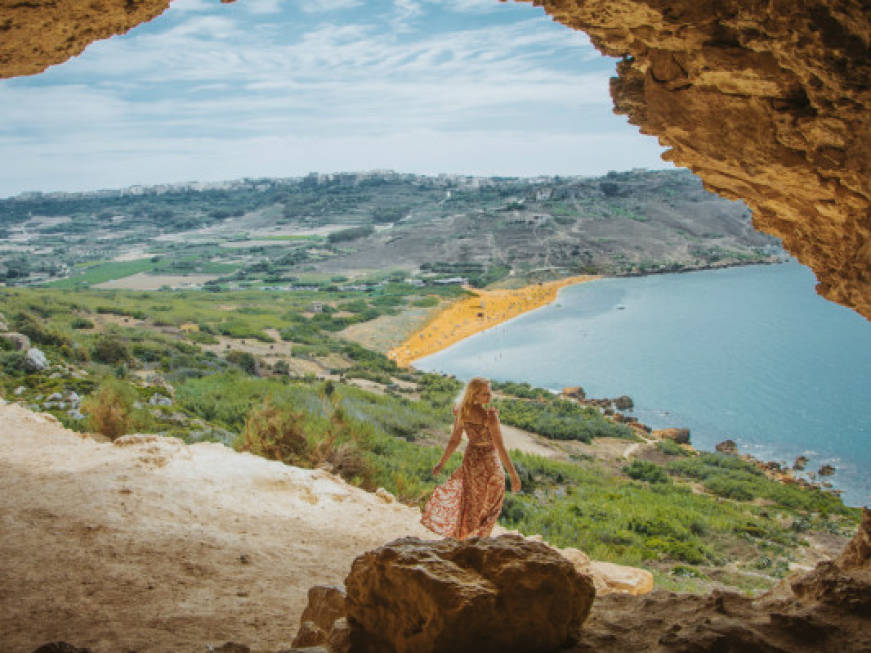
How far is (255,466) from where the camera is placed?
24.9 ft

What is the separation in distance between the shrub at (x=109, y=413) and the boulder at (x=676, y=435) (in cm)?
1202

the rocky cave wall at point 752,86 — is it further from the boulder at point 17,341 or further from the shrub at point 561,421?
the shrub at point 561,421

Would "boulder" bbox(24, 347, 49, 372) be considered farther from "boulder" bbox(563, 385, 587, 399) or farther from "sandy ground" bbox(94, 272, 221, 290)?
"sandy ground" bbox(94, 272, 221, 290)

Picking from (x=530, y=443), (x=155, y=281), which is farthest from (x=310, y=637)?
(x=155, y=281)

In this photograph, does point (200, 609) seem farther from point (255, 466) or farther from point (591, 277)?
point (591, 277)

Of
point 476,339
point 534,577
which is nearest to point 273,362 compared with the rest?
point 476,339

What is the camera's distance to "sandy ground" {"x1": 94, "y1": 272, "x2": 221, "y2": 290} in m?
46.9

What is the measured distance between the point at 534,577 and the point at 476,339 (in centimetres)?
2494

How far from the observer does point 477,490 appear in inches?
212

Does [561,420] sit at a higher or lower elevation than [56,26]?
lower

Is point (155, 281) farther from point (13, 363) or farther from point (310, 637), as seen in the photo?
point (310, 637)

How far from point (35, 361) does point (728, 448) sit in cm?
1497

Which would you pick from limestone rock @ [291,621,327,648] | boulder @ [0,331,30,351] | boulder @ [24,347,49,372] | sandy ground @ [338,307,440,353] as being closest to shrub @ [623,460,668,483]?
limestone rock @ [291,621,327,648]

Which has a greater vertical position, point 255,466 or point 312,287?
point 255,466
